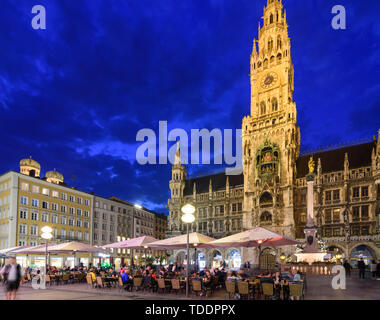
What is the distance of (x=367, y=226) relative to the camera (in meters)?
55.3

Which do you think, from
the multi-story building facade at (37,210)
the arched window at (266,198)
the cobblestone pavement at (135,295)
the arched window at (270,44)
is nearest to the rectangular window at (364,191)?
the arched window at (266,198)

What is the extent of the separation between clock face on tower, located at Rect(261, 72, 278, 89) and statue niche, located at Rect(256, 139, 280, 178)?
13.3m

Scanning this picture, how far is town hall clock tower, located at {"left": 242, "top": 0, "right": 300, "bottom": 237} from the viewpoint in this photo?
64.6 m

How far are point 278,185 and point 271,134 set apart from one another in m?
10.5

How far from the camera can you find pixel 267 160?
67.5m

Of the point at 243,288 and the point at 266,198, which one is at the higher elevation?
the point at 266,198

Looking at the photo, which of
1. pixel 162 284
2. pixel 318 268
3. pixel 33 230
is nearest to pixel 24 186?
pixel 33 230

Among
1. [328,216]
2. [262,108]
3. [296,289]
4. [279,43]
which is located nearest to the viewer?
[296,289]

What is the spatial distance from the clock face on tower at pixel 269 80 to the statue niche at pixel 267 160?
1327 centimetres

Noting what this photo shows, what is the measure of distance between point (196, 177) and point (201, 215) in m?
12.8

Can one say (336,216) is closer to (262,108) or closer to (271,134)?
(271,134)

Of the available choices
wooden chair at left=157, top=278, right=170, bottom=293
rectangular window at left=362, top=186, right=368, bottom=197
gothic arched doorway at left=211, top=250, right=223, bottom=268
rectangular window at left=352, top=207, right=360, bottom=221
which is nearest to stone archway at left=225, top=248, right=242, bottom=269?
gothic arched doorway at left=211, top=250, right=223, bottom=268
